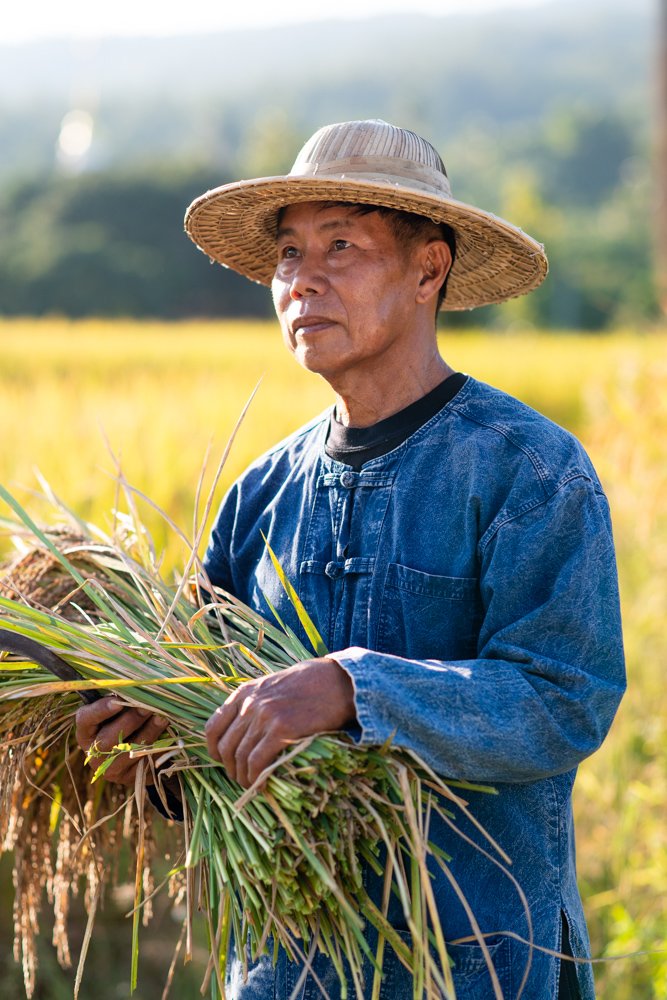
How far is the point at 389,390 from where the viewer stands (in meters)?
1.72

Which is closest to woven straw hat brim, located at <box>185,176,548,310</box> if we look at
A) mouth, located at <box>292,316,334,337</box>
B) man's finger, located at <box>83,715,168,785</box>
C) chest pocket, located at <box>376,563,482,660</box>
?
mouth, located at <box>292,316,334,337</box>

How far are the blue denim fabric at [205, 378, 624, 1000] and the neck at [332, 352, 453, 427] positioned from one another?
0.06 meters

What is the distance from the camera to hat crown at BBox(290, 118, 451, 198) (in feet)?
5.48

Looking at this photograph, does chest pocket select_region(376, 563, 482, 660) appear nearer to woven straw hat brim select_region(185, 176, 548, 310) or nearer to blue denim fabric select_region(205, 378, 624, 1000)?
blue denim fabric select_region(205, 378, 624, 1000)

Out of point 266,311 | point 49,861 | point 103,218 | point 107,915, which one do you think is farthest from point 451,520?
point 103,218

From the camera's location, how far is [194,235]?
2.00 meters

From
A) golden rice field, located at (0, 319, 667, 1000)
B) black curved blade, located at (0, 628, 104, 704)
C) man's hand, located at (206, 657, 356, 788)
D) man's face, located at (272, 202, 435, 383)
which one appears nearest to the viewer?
man's hand, located at (206, 657, 356, 788)

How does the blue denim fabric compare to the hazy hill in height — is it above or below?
below

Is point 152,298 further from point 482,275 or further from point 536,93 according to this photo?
point 536,93

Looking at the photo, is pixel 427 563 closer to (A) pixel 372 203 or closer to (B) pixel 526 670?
(B) pixel 526 670

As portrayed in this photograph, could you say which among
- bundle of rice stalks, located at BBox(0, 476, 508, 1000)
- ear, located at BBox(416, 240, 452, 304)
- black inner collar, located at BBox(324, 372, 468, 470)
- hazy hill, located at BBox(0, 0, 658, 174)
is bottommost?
bundle of rice stalks, located at BBox(0, 476, 508, 1000)

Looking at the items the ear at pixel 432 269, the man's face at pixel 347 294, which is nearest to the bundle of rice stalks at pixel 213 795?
the man's face at pixel 347 294

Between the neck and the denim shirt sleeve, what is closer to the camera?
the denim shirt sleeve

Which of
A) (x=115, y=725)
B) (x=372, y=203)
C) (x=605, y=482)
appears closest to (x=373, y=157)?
(x=372, y=203)
